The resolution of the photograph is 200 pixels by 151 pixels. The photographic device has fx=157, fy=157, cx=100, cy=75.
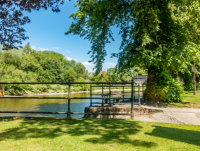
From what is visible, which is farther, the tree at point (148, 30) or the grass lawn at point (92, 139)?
the tree at point (148, 30)

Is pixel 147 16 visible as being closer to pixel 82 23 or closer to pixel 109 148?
pixel 82 23

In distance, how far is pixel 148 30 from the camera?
30.0ft

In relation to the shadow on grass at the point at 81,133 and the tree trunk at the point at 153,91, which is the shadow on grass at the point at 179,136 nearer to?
the shadow on grass at the point at 81,133

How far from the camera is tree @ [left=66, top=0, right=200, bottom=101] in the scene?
8.34m

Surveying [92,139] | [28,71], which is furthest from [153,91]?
[28,71]

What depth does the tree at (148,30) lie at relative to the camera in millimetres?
8344

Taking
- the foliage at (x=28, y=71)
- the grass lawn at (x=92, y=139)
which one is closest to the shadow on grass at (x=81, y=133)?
the grass lawn at (x=92, y=139)

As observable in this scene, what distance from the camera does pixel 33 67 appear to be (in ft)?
168

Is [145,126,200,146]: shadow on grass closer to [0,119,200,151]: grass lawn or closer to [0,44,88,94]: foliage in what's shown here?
[0,119,200,151]: grass lawn

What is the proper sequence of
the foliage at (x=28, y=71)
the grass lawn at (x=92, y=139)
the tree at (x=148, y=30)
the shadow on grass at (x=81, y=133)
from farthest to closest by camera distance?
the foliage at (x=28, y=71) < the tree at (x=148, y=30) < the shadow on grass at (x=81, y=133) < the grass lawn at (x=92, y=139)

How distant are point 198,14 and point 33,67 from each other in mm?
50448

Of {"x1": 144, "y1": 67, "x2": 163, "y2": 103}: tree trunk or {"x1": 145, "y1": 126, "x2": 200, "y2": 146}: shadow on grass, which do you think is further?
{"x1": 144, "y1": 67, "x2": 163, "y2": 103}: tree trunk

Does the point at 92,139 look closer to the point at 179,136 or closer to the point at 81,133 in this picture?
the point at 81,133

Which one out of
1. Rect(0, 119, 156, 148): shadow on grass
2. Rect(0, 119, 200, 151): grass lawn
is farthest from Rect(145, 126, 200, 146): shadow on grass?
Rect(0, 119, 156, 148): shadow on grass
